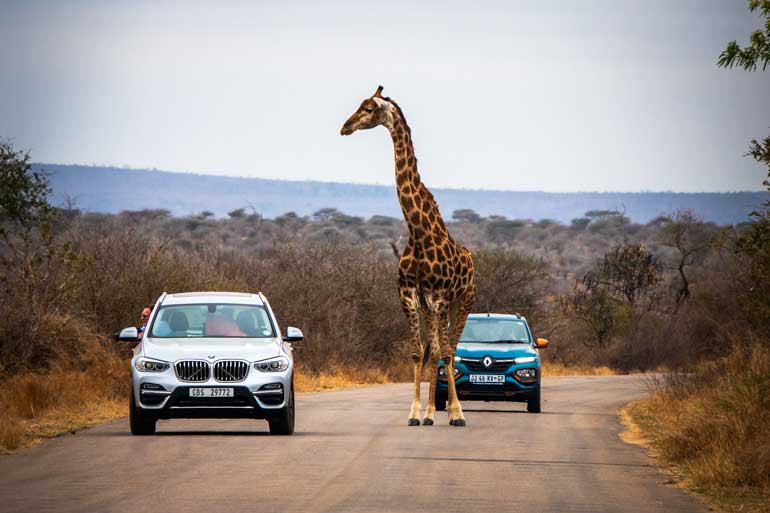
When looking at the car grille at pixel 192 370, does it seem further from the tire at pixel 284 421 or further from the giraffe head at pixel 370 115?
the giraffe head at pixel 370 115

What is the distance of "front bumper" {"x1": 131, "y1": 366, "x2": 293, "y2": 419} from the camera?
18.1 meters

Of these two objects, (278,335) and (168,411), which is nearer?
(168,411)

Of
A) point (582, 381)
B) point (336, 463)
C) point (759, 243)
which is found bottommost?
point (582, 381)

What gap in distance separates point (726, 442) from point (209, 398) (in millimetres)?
6241

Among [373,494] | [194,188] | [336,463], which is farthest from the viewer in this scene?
[194,188]

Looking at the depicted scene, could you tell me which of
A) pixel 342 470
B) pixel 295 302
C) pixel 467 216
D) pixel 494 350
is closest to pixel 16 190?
pixel 295 302

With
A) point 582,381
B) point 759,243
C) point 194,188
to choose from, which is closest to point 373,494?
point 759,243

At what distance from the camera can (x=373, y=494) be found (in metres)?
12.8

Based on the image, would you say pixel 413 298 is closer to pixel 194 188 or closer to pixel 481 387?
pixel 481 387

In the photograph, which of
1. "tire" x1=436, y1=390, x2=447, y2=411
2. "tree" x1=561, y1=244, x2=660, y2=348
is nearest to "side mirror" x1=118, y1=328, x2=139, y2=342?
"tire" x1=436, y1=390, x2=447, y2=411

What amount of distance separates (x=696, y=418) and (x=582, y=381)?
22241 mm

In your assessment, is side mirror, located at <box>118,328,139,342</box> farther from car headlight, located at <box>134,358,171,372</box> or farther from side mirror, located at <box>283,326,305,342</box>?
side mirror, located at <box>283,326,305,342</box>

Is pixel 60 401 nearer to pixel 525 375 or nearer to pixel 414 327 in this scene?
pixel 414 327

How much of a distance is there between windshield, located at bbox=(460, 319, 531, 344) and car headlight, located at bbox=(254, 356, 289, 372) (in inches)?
307
